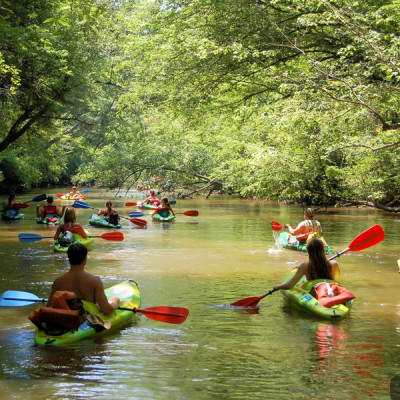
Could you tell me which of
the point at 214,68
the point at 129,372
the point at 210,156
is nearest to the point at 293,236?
the point at 214,68

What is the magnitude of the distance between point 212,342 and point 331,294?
1.72m

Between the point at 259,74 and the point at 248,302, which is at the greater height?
the point at 259,74

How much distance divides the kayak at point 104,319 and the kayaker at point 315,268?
172 centimetres

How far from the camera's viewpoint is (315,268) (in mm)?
7012

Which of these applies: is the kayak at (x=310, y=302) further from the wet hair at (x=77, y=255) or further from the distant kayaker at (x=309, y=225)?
the distant kayaker at (x=309, y=225)

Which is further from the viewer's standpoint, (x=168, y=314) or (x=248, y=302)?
(x=248, y=302)

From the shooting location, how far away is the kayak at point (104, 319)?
5473 mm

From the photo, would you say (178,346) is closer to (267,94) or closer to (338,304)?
(338,304)

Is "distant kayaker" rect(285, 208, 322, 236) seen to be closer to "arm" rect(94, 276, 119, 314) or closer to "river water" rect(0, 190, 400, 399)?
"river water" rect(0, 190, 400, 399)

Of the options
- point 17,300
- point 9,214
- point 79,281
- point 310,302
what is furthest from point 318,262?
point 9,214

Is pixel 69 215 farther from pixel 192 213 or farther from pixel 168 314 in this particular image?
pixel 192 213

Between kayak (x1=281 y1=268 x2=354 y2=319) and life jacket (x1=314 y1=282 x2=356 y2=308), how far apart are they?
51 mm

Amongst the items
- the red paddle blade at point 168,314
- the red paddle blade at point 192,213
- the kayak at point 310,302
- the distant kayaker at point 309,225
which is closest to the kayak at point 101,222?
the red paddle blade at point 192,213

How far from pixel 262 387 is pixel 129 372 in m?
1.13
